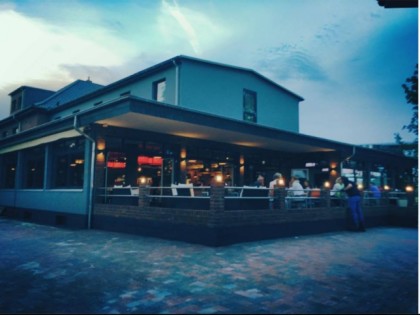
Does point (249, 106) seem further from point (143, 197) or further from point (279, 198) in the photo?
point (143, 197)

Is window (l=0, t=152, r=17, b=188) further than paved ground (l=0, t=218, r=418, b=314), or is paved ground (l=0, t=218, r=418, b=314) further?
window (l=0, t=152, r=17, b=188)

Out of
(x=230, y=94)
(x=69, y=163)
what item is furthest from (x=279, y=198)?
(x=230, y=94)

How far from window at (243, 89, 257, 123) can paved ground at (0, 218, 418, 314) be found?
466 inches

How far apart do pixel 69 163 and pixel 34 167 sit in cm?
489

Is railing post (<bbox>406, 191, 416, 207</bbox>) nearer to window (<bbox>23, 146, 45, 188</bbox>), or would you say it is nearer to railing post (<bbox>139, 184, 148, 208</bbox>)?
railing post (<bbox>139, 184, 148, 208</bbox>)

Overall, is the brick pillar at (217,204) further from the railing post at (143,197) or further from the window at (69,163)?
the window at (69,163)

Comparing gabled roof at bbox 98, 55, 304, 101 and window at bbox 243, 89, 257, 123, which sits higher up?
gabled roof at bbox 98, 55, 304, 101

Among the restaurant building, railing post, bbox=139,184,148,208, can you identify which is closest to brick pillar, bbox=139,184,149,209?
railing post, bbox=139,184,148,208

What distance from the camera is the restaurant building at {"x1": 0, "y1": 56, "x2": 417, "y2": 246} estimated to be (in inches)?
484

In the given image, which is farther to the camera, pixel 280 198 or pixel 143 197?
pixel 143 197

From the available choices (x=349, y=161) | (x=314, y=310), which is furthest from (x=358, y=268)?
(x=349, y=161)

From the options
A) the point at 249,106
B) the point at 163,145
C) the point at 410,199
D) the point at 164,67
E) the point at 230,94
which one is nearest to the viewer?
the point at 163,145

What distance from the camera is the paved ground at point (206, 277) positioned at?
407cm

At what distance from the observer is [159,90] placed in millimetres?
17125
